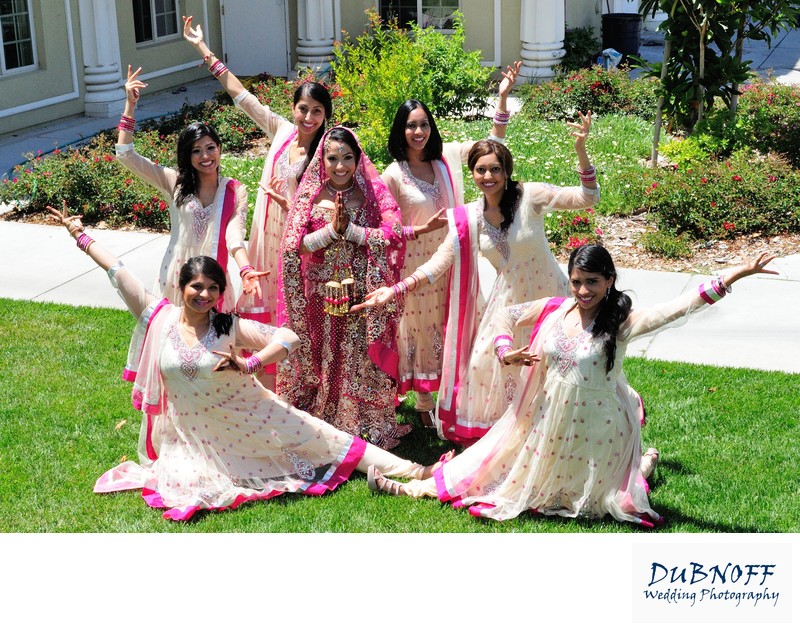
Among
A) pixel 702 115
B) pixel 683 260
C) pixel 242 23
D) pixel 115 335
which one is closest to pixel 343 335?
pixel 115 335

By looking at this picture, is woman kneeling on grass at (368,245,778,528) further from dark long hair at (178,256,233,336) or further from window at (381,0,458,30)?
window at (381,0,458,30)

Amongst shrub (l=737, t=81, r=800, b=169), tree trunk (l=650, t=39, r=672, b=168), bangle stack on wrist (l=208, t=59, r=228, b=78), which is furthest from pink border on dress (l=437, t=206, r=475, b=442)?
shrub (l=737, t=81, r=800, b=169)

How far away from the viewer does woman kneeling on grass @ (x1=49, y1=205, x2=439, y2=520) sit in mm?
5227

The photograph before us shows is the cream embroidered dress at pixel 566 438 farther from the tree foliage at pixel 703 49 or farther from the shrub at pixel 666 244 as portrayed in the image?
the tree foliage at pixel 703 49

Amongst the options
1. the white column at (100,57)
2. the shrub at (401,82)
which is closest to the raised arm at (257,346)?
the shrub at (401,82)

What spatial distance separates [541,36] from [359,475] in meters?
10.9

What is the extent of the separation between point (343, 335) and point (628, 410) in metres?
1.61

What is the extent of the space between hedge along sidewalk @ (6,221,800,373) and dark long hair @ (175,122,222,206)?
0.82 metres

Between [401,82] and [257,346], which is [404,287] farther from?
[401,82]

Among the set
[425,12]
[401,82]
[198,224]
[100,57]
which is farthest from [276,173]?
[425,12]

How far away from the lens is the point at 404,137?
607 centimetres

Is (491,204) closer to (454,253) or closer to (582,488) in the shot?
(454,253)

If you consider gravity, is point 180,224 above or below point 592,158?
above

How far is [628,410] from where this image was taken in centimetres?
504
